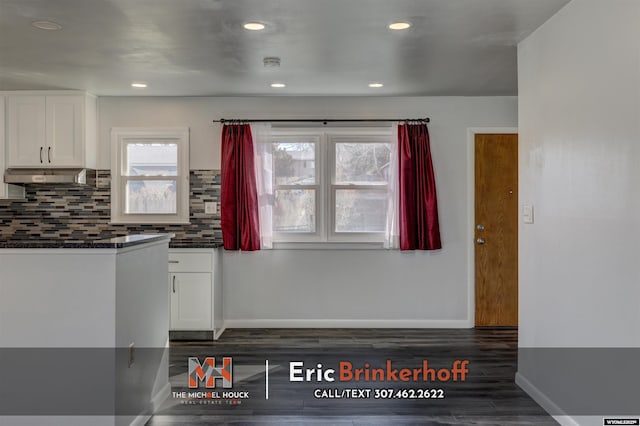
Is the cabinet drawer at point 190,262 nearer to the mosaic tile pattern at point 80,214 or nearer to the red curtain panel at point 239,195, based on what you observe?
the red curtain panel at point 239,195

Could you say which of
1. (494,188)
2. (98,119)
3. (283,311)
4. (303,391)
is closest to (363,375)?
(303,391)

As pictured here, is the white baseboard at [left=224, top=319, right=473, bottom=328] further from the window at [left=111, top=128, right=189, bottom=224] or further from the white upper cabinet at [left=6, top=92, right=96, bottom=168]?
the white upper cabinet at [left=6, top=92, right=96, bottom=168]

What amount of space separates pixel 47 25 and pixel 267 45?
1.39m

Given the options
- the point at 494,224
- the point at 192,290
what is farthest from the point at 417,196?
the point at 192,290

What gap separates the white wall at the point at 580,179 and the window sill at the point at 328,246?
205 cm

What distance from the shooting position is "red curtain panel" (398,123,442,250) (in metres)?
5.49

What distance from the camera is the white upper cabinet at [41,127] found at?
5270mm

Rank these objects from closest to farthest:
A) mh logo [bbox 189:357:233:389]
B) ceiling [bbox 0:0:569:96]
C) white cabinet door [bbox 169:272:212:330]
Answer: ceiling [bbox 0:0:569:96] < mh logo [bbox 189:357:233:389] < white cabinet door [bbox 169:272:212:330]

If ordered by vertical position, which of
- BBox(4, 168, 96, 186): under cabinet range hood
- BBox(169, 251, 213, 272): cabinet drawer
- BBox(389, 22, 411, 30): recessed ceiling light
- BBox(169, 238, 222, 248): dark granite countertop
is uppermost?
BBox(389, 22, 411, 30): recessed ceiling light

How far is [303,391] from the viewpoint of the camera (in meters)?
3.68

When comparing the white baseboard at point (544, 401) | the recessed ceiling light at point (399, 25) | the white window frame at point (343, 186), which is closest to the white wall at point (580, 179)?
the white baseboard at point (544, 401)

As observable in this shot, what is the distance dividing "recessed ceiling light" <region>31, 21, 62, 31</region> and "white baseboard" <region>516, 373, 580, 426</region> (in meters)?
3.76

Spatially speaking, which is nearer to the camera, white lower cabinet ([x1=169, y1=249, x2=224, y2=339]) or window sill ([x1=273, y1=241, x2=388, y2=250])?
white lower cabinet ([x1=169, y1=249, x2=224, y2=339])

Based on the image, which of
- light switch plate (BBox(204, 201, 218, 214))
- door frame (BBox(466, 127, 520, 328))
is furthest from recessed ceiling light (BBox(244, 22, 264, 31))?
door frame (BBox(466, 127, 520, 328))
